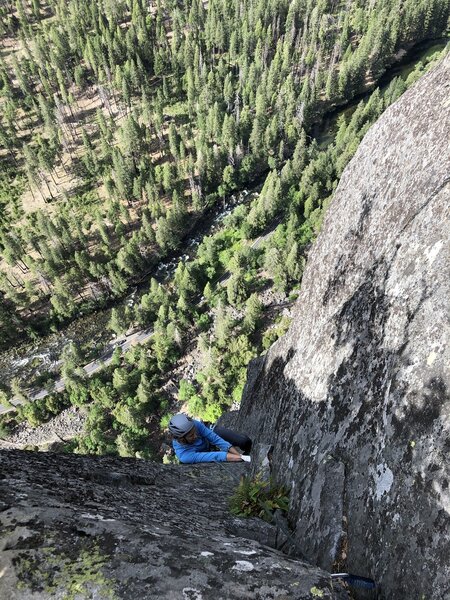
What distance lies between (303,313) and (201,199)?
89.8 m

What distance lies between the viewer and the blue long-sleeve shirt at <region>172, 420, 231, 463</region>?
45.2 ft

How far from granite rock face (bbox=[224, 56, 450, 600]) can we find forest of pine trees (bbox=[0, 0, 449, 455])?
54.7 m

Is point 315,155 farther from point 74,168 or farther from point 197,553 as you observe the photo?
point 197,553

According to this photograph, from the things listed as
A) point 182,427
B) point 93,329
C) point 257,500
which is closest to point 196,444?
point 182,427

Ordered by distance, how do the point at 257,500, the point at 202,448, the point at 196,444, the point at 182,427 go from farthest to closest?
1. the point at 202,448
2. the point at 196,444
3. the point at 182,427
4. the point at 257,500

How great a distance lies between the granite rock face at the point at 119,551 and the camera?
5.75 m

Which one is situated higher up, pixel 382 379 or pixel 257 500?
pixel 382 379

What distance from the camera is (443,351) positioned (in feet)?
25.0

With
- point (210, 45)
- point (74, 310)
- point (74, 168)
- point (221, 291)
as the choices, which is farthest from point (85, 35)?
point (221, 291)

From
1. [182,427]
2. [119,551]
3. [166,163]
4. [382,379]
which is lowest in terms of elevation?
[166,163]

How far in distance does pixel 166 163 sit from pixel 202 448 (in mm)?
102994

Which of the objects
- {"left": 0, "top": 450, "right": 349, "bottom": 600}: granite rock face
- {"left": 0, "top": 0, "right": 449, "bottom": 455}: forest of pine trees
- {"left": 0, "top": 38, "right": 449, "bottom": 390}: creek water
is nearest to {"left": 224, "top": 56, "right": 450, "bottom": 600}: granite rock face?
{"left": 0, "top": 450, "right": 349, "bottom": 600}: granite rock face

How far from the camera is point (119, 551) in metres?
6.27

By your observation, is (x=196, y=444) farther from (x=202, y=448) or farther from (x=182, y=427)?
(x=182, y=427)
